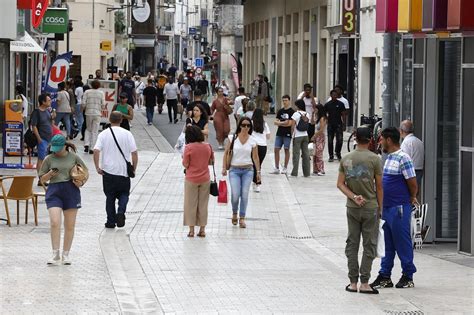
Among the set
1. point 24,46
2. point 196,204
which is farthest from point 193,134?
point 24,46

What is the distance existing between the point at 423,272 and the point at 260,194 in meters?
9.57

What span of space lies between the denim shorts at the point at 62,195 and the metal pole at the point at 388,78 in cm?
463

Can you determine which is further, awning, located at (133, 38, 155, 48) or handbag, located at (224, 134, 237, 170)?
awning, located at (133, 38, 155, 48)

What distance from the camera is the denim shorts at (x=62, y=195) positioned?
15.2 metres

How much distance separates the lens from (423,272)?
15.3m

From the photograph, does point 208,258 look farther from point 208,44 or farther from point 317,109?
point 208,44

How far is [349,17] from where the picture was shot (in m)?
43.0

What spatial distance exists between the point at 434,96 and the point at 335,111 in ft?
46.6

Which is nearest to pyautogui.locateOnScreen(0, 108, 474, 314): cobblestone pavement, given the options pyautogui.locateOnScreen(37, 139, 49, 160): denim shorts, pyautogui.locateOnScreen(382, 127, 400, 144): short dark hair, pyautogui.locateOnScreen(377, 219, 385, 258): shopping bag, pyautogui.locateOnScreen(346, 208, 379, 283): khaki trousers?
pyautogui.locateOnScreen(346, 208, 379, 283): khaki trousers

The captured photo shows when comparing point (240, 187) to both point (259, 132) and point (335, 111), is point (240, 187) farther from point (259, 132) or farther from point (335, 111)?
point (335, 111)

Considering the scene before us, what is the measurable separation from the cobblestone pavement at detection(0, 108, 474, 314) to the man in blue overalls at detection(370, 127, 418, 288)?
0.23m

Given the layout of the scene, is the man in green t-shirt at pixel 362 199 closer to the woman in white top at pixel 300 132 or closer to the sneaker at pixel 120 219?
the sneaker at pixel 120 219

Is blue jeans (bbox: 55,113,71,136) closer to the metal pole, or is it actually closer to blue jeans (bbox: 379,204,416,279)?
the metal pole

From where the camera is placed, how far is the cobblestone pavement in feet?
41.2
